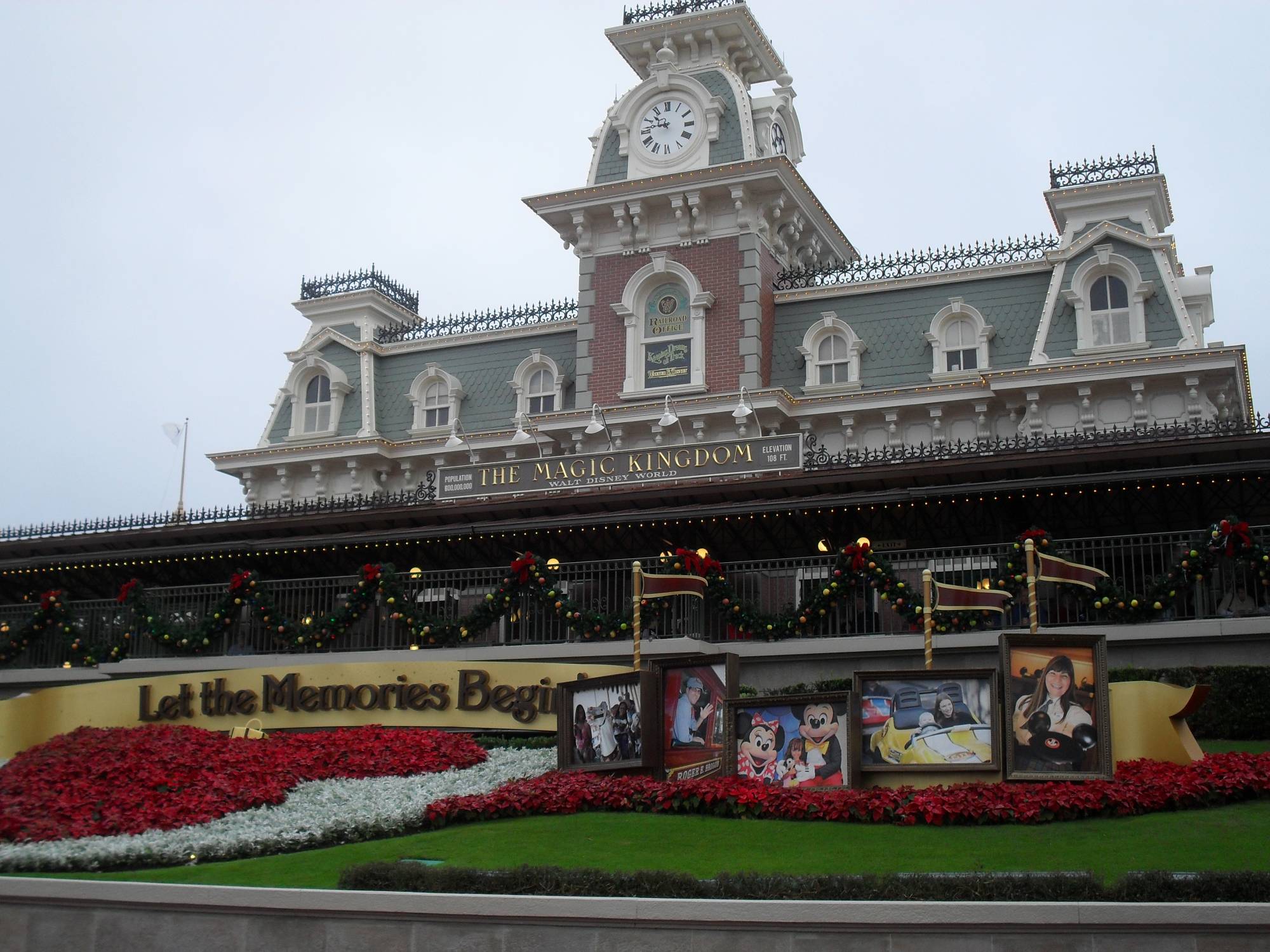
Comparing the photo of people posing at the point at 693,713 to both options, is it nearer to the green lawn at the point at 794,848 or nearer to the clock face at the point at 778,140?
the green lawn at the point at 794,848

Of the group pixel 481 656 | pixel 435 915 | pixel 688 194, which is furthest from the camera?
pixel 688 194

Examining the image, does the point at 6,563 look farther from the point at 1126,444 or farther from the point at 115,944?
the point at 1126,444

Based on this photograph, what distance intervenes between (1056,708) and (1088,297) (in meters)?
19.6

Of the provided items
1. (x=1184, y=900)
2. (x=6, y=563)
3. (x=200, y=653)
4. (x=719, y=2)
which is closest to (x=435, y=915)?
(x=1184, y=900)

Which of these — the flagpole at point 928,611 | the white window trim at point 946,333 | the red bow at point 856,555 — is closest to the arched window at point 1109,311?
the white window trim at point 946,333

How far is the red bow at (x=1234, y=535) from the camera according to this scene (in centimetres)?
2211

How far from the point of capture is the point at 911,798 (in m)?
15.6

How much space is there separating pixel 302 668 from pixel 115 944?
38.3 ft

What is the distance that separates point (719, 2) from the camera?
3841 cm

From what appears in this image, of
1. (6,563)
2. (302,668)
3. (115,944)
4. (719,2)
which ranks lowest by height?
(115,944)

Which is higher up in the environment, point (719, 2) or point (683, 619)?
point (719, 2)

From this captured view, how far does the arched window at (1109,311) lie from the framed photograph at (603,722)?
18.9 m

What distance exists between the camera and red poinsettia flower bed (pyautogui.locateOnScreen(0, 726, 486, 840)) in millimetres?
17141

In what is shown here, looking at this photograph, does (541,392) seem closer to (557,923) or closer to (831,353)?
(831,353)
